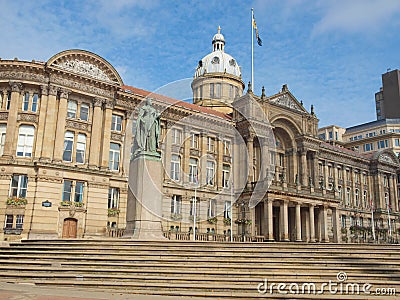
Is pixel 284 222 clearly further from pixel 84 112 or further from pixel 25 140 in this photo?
pixel 25 140

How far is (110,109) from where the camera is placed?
143ft

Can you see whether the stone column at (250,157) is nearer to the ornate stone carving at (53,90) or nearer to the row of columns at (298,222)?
the row of columns at (298,222)

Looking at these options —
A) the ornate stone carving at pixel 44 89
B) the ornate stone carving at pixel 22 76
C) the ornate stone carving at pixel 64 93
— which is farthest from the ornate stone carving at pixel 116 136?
the ornate stone carving at pixel 22 76

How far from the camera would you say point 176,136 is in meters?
50.5

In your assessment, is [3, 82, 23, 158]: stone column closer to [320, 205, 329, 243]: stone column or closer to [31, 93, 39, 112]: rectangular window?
[31, 93, 39, 112]: rectangular window

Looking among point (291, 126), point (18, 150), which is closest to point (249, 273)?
point (18, 150)

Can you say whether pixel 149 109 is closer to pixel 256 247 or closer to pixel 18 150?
pixel 256 247

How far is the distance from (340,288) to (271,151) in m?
42.4

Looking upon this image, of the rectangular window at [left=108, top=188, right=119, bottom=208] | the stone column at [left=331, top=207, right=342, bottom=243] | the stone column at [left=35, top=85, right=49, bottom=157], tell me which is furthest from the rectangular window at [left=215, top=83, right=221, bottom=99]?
the stone column at [left=35, top=85, right=49, bottom=157]

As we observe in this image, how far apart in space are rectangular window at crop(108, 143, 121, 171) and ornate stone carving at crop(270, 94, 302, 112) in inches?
903

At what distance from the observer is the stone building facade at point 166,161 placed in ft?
124

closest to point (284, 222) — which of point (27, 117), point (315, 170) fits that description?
point (315, 170)

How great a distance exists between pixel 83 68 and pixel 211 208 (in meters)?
23.1

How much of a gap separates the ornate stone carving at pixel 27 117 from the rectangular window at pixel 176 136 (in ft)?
54.7
